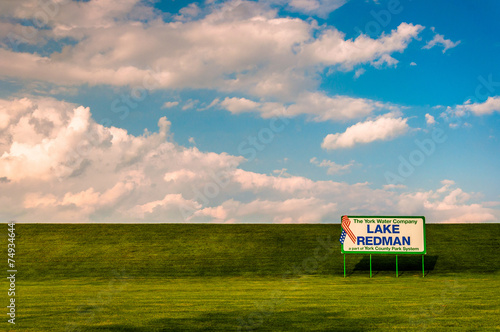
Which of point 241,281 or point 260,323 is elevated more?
point 260,323

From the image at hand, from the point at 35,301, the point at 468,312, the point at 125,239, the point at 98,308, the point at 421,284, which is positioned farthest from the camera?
the point at 125,239

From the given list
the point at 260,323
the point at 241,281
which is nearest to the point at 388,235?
the point at 241,281

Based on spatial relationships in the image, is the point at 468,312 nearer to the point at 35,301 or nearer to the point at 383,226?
the point at 383,226

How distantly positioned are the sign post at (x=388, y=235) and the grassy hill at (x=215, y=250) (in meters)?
3.19

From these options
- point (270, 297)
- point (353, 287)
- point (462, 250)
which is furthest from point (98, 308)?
point (462, 250)

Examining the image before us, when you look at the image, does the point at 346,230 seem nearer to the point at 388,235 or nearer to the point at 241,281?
the point at 388,235

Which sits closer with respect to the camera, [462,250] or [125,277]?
[125,277]

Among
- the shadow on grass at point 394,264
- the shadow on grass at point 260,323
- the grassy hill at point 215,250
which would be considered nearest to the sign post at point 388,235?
the shadow on grass at point 394,264

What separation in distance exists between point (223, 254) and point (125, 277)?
853 centimetres

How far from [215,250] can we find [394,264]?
14566mm

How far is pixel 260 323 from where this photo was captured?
13203mm

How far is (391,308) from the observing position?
1580cm

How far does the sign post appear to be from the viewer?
29.3 metres

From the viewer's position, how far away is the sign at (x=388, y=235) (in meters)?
29.3
